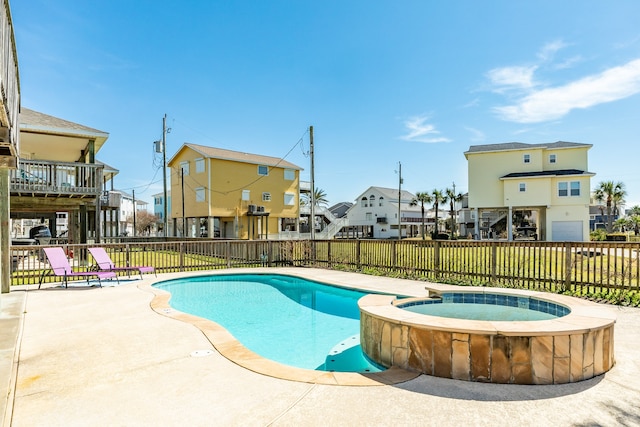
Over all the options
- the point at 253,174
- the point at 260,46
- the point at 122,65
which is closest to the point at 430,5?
the point at 260,46

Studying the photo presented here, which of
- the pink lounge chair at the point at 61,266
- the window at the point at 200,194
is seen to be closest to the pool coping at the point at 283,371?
the pink lounge chair at the point at 61,266

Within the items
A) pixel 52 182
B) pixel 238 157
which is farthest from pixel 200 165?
pixel 52 182

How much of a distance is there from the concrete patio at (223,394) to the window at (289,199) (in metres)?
29.6

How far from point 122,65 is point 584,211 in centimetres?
3343

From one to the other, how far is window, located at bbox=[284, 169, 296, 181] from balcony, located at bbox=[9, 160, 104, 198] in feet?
69.0

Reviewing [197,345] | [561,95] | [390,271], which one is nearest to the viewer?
[197,345]

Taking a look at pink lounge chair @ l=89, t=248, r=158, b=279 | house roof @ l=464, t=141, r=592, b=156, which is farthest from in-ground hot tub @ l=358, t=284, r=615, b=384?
house roof @ l=464, t=141, r=592, b=156

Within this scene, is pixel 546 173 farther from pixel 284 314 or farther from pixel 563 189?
pixel 284 314

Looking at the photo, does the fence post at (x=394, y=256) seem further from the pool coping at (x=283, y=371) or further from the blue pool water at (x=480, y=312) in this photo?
the pool coping at (x=283, y=371)

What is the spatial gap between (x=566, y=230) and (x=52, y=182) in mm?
33997

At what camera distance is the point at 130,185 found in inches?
1838

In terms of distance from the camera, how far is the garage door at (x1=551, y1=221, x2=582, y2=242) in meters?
29.2

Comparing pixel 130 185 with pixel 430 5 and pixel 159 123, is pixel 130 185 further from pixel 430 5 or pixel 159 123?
pixel 430 5

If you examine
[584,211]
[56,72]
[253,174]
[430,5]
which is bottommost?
[584,211]
